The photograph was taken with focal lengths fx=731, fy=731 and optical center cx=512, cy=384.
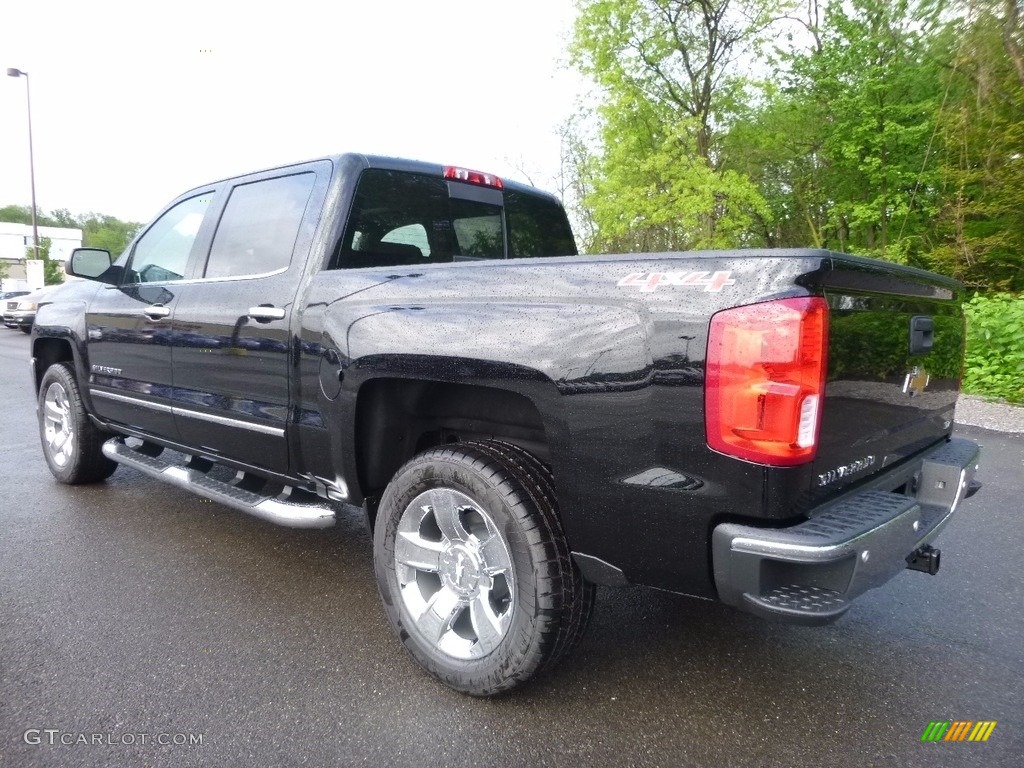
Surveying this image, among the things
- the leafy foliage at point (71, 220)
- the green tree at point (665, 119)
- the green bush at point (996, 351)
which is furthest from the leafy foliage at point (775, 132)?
the leafy foliage at point (71, 220)

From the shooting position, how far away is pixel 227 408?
3.40 meters

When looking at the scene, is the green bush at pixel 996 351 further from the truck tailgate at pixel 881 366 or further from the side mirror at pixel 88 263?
the side mirror at pixel 88 263

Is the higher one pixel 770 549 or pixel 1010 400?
pixel 770 549

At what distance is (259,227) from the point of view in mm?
3488

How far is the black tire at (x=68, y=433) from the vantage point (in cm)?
480

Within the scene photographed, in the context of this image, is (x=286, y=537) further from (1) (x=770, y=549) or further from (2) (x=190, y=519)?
(1) (x=770, y=549)

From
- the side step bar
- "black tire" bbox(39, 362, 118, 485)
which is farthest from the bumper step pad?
"black tire" bbox(39, 362, 118, 485)

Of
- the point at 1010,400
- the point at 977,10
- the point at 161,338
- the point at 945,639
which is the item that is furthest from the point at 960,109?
the point at 161,338

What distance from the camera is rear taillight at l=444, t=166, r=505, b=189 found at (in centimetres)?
368

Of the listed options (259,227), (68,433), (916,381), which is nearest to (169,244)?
(259,227)

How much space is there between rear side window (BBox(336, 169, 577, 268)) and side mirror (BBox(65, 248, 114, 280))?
6.83 feet

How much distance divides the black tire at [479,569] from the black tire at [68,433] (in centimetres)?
313

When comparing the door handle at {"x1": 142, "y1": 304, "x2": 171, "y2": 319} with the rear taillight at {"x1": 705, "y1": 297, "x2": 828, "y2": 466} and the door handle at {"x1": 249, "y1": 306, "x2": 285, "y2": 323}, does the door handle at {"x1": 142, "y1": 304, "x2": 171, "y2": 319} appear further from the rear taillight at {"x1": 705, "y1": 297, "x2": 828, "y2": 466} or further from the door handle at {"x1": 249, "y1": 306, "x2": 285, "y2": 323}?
the rear taillight at {"x1": 705, "y1": 297, "x2": 828, "y2": 466}

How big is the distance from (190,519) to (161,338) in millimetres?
1155
